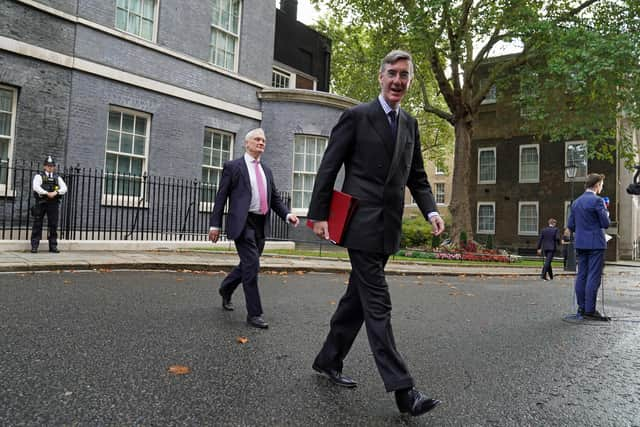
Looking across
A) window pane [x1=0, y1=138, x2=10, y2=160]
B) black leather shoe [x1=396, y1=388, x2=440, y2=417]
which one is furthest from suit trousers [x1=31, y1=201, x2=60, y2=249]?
black leather shoe [x1=396, y1=388, x2=440, y2=417]

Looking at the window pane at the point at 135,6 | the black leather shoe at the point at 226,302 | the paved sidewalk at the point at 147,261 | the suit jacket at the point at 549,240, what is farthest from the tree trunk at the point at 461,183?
the black leather shoe at the point at 226,302

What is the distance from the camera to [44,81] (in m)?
11.4

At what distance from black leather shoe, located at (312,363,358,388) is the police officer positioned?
827cm

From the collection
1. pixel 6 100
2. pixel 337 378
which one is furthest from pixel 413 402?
pixel 6 100

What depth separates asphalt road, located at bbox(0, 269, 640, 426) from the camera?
109 inches

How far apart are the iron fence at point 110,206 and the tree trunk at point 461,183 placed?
1028 centimetres

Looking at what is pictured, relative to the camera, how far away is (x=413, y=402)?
2705 mm

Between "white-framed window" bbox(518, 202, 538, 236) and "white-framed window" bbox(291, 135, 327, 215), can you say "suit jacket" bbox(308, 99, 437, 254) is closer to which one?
"white-framed window" bbox(291, 135, 327, 215)

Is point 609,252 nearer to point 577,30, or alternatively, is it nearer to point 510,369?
point 577,30

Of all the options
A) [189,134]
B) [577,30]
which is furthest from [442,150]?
[189,134]

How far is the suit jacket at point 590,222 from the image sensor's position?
20.6ft

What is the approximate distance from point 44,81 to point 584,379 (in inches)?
479

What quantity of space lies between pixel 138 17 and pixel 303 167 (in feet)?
22.7

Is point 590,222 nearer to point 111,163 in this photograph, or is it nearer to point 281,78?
point 111,163
